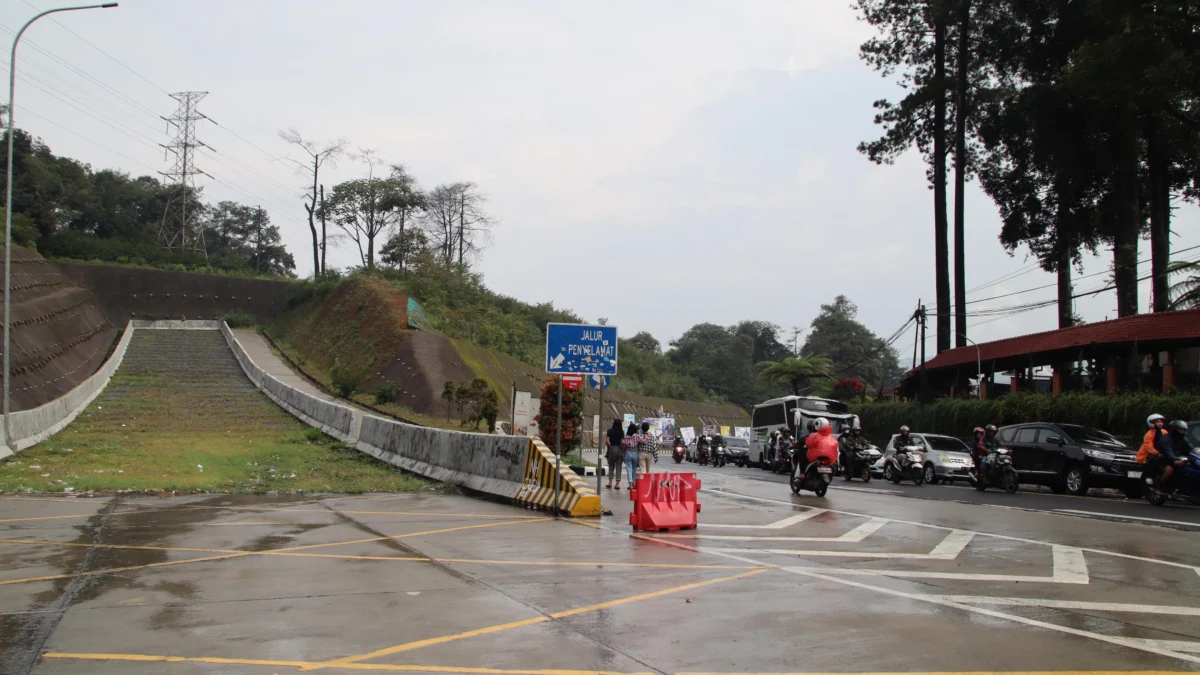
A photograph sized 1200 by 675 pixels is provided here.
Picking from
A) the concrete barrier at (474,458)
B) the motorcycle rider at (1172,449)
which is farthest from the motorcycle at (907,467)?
the concrete barrier at (474,458)

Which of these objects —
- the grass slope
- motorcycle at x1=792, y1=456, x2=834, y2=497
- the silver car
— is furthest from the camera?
the silver car

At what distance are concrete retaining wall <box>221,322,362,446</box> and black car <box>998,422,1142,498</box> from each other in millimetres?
18598

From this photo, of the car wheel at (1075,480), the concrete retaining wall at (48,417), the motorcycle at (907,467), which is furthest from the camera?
the motorcycle at (907,467)

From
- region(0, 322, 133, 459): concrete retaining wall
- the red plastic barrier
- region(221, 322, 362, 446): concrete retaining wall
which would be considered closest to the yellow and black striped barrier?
the red plastic barrier

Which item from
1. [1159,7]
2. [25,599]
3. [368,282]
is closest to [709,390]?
[368,282]

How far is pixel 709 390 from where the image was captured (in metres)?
119

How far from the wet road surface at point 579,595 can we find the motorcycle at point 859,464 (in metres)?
14.1

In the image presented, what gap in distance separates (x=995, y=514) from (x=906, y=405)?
2955cm

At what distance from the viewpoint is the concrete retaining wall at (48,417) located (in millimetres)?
23672

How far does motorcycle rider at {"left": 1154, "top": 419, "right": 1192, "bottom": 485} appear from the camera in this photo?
17469 millimetres

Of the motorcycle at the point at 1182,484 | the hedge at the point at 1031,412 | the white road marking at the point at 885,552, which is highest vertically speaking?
the hedge at the point at 1031,412

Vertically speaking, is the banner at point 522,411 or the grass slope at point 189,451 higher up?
the banner at point 522,411

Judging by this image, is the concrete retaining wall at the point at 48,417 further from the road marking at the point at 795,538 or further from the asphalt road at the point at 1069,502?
the asphalt road at the point at 1069,502

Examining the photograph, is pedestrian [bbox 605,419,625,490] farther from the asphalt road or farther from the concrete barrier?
the asphalt road
